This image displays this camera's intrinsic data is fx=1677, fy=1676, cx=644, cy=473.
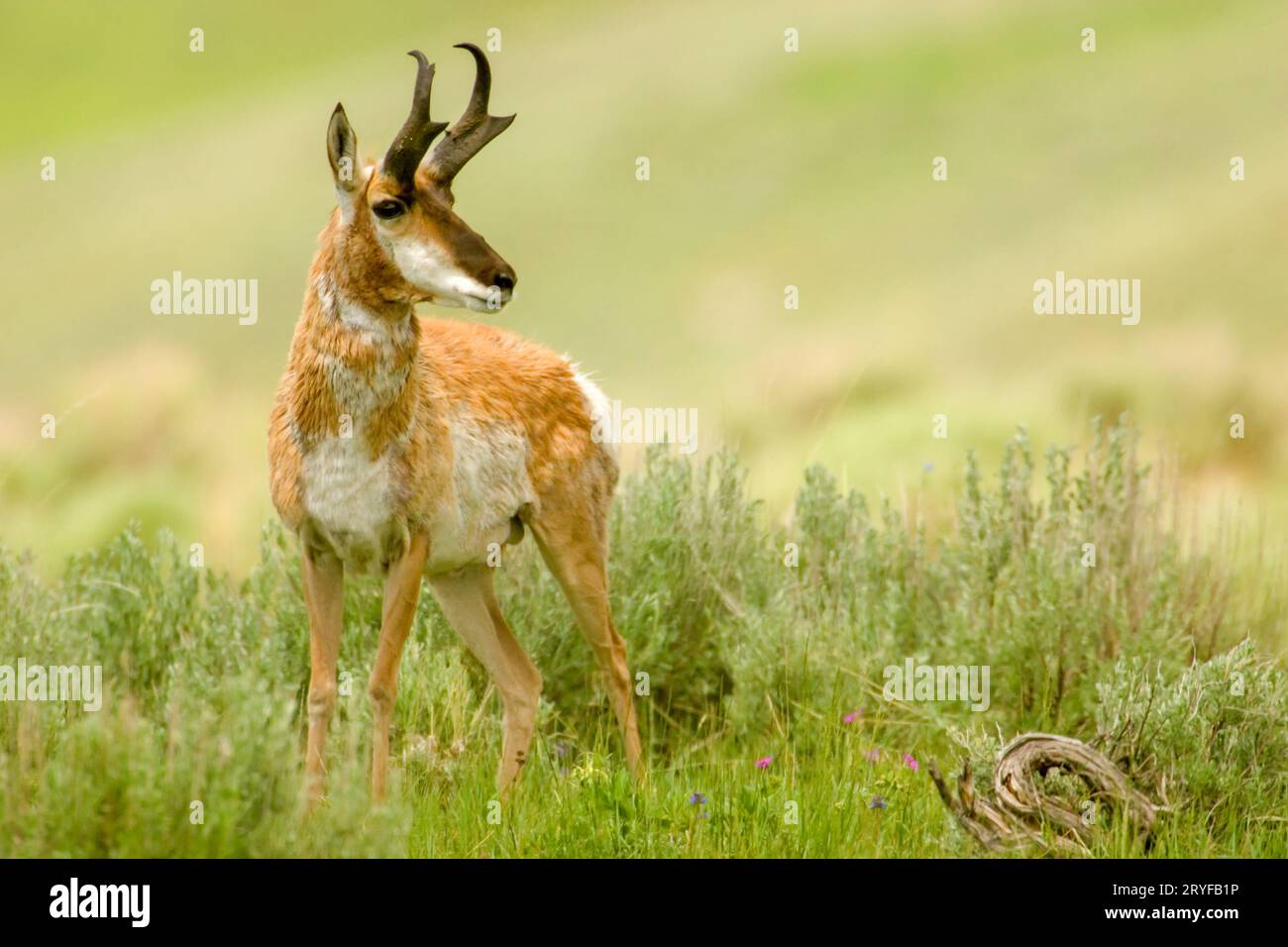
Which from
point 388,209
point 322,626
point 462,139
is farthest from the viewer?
point 322,626

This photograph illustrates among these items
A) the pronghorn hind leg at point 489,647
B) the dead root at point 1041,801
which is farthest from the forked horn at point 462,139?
the dead root at point 1041,801

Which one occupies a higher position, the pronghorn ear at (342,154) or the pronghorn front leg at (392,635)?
the pronghorn ear at (342,154)

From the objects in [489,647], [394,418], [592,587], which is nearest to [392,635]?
[394,418]

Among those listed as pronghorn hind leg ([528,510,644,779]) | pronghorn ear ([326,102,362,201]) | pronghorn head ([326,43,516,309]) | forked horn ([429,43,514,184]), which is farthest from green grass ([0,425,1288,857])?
forked horn ([429,43,514,184])

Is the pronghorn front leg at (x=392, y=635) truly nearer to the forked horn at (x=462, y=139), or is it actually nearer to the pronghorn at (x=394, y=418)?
the pronghorn at (x=394, y=418)

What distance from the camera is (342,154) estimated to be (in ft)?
21.2

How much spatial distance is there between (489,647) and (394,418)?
1496 mm

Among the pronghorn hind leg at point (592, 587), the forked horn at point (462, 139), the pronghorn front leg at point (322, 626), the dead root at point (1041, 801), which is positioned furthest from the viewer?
the pronghorn hind leg at point (592, 587)

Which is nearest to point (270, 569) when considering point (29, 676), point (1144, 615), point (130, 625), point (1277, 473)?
point (130, 625)

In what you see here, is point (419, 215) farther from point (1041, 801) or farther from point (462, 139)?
point (1041, 801)

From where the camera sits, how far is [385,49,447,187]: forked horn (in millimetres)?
6359

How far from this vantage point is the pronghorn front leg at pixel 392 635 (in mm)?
6754
